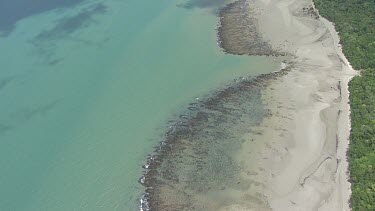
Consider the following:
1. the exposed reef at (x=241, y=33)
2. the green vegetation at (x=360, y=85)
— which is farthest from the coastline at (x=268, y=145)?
the green vegetation at (x=360, y=85)

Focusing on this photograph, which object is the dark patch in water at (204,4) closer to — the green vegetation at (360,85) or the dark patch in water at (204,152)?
the green vegetation at (360,85)

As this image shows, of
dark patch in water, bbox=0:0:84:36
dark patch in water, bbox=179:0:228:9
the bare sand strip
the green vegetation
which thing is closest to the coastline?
the bare sand strip

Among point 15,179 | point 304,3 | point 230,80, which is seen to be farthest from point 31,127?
point 304,3

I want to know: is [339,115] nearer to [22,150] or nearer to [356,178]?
[356,178]

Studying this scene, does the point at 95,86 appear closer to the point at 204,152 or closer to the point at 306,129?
the point at 204,152

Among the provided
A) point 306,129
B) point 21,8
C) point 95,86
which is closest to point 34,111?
point 95,86
